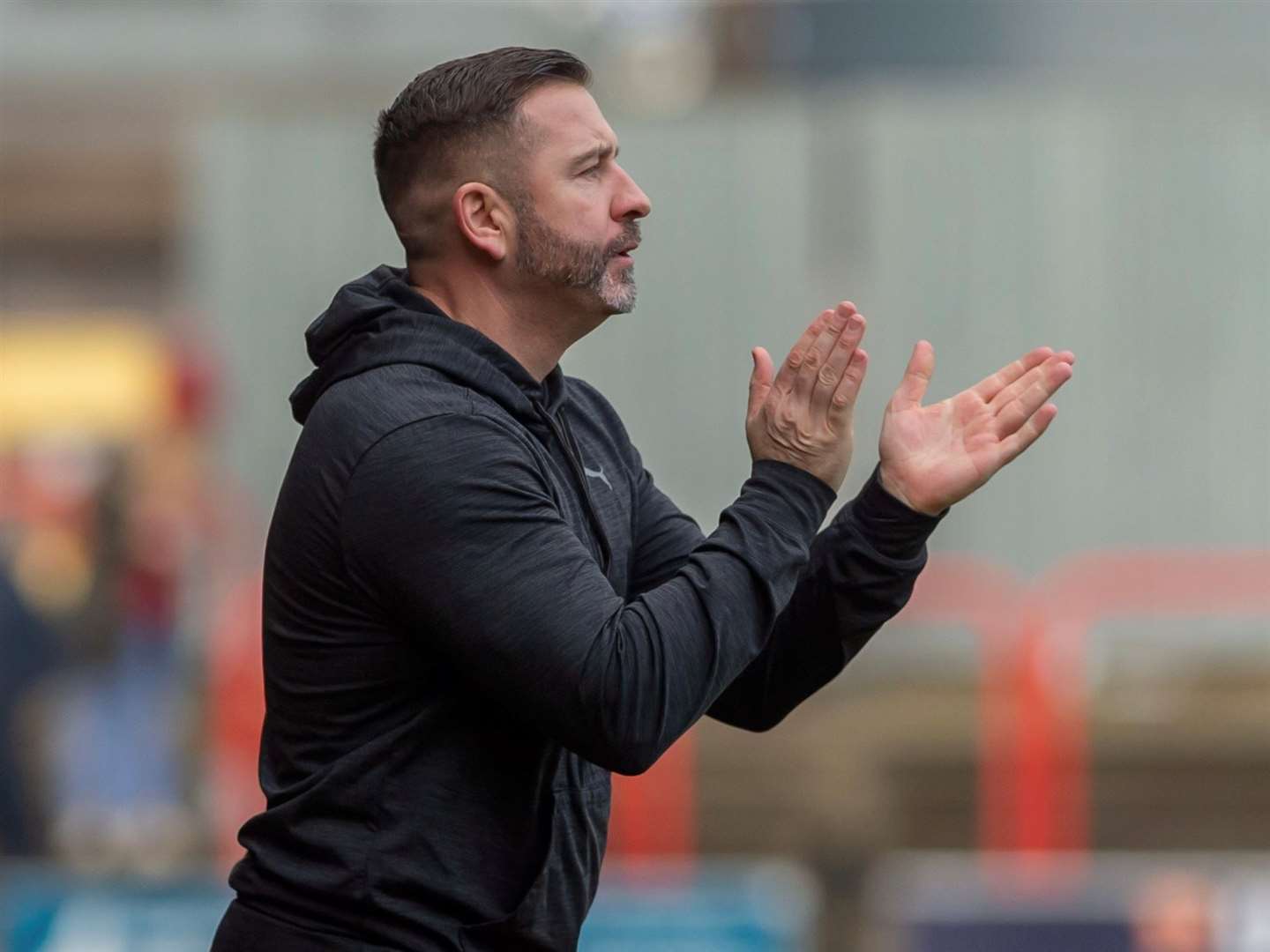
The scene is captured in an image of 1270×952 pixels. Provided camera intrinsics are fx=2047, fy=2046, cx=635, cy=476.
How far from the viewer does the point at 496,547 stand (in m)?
2.39

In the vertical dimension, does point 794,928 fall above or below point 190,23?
below

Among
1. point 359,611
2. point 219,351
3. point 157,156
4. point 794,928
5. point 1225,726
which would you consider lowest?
point 794,928

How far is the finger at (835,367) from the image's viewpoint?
260 centimetres

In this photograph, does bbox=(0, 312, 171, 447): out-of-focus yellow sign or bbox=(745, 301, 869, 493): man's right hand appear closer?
bbox=(745, 301, 869, 493): man's right hand

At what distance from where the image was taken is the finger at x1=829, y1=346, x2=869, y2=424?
2604 millimetres

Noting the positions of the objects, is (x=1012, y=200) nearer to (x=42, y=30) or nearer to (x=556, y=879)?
(x=556, y=879)

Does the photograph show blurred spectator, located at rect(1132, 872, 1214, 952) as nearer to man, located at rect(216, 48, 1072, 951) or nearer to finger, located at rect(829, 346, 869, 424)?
man, located at rect(216, 48, 1072, 951)

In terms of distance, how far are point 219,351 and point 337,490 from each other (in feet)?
26.8

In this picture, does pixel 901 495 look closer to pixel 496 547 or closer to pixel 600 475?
pixel 600 475

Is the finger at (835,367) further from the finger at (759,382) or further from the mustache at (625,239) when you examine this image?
the mustache at (625,239)

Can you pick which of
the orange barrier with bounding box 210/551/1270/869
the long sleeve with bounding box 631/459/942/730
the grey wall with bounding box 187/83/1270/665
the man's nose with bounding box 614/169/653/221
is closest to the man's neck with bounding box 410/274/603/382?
the man's nose with bounding box 614/169/653/221

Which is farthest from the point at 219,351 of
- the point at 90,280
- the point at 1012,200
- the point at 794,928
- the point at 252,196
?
the point at 90,280

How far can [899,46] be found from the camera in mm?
11484

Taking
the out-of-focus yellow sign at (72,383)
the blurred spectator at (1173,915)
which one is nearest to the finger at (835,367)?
the blurred spectator at (1173,915)
